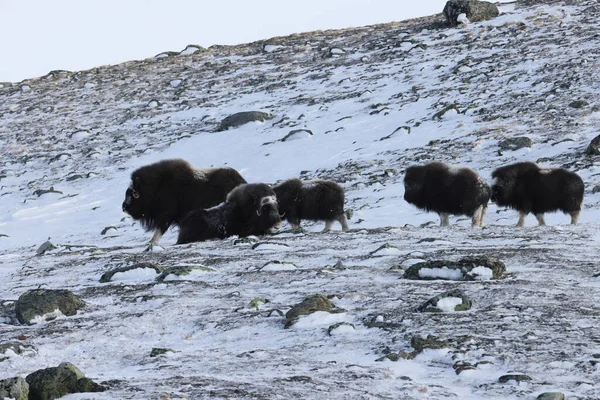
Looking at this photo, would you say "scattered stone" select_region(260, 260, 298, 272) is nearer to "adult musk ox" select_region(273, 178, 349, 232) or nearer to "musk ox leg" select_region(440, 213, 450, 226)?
"adult musk ox" select_region(273, 178, 349, 232)

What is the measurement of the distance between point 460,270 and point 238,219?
4996 mm

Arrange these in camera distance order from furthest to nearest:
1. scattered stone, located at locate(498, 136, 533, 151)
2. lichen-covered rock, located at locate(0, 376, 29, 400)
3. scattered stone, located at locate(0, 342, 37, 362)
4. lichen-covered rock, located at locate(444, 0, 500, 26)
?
lichen-covered rock, located at locate(444, 0, 500, 26)
scattered stone, located at locate(498, 136, 533, 151)
scattered stone, located at locate(0, 342, 37, 362)
lichen-covered rock, located at locate(0, 376, 29, 400)

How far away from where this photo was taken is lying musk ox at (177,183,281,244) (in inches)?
439

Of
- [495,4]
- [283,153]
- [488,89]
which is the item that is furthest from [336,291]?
[495,4]

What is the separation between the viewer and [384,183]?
16.6 m

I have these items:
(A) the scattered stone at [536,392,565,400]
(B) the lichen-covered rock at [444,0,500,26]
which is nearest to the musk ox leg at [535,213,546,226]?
(A) the scattered stone at [536,392,565,400]

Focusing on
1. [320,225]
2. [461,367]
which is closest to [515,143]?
[320,225]

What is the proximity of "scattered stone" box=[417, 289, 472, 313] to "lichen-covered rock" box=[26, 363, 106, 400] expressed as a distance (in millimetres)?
2406

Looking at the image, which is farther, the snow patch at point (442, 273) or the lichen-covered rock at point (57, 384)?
the snow patch at point (442, 273)

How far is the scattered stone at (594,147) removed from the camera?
15750 millimetres

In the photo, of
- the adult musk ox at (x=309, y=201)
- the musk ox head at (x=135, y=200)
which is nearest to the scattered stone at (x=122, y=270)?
the musk ox head at (x=135, y=200)

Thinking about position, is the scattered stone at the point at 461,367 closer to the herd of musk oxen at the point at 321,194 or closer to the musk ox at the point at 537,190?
the herd of musk oxen at the point at 321,194

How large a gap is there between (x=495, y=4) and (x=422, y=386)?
30.5 m

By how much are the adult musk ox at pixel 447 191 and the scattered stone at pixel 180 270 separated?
564 centimetres
